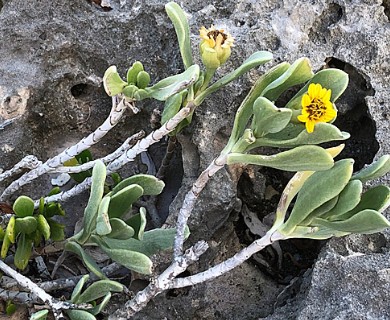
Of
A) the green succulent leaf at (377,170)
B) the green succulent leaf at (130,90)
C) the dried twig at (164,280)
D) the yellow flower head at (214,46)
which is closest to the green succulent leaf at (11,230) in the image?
the dried twig at (164,280)

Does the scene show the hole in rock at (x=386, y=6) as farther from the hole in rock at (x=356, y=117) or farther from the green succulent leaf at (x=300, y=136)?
the green succulent leaf at (x=300, y=136)

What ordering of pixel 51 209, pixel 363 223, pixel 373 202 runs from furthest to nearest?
pixel 51 209 < pixel 373 202 < pixel 363 223

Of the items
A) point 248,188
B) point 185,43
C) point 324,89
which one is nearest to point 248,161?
point 324,89

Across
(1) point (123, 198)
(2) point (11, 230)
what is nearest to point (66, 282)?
(2) point (11, 230)

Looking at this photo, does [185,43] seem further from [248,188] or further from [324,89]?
[248,188]

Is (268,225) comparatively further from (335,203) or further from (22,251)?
(22,251)

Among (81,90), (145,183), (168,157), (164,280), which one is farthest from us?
(81,90)
